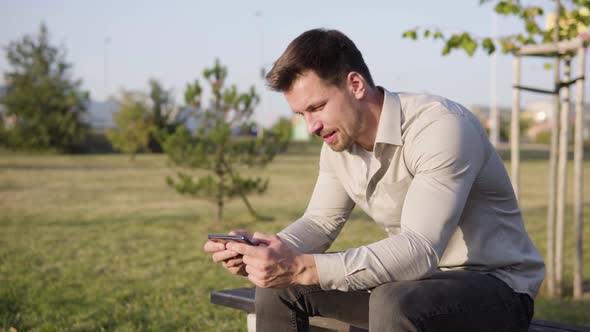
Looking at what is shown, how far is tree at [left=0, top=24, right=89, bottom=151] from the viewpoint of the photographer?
3847 centimetres

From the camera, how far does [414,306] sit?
213cm

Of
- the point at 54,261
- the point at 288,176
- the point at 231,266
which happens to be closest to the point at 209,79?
the point at 54,261

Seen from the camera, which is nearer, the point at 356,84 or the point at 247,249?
the point at 247,249

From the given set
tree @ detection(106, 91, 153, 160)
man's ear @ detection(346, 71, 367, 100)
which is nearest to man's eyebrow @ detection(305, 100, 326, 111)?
man's ear @ detection(346, 71, 367, 100)

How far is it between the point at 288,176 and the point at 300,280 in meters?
20.9

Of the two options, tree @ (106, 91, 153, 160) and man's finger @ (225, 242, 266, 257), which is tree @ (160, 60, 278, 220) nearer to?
man's finger @ (225, 242, 266, 257)

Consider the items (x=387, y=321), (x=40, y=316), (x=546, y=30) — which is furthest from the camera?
(x=546, y=30)

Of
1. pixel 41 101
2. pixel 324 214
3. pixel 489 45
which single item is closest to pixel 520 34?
pixel 489 45

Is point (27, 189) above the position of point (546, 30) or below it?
below

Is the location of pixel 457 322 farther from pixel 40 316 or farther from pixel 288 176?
pixel 288 176

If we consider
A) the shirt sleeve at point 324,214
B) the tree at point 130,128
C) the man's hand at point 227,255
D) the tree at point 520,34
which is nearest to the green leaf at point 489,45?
the tree at point 520,34

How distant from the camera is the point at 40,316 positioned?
4.72 m

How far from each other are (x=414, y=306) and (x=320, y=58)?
937 millimetres

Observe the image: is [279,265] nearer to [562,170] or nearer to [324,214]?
[324,214]
